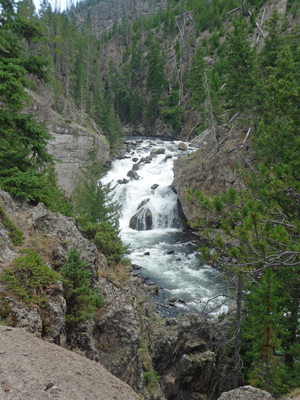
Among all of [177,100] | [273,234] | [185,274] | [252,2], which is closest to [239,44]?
[185,274]

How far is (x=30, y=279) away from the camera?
5883 mm

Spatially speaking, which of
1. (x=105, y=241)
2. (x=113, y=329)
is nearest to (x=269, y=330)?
(x=113, y=329)

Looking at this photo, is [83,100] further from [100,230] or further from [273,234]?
[273,234]

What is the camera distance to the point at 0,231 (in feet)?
23.4

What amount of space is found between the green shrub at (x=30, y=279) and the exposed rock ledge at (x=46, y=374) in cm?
83

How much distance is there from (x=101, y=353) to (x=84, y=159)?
1208 inches

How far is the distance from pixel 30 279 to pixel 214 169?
2498 cm

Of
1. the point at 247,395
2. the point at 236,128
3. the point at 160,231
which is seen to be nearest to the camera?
the point at 247,395

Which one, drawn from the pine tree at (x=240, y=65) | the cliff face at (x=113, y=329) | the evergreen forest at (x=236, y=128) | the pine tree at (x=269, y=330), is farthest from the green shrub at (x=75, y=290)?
the pine tree at (x=240, y=65)

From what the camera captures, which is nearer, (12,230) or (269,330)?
(12,230)

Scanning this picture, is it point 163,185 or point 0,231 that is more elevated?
point 163,185

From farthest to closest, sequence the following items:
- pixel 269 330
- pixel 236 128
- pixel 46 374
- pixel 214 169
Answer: pixel 236 128, pixel 214 169, pixel 269 330, pixel 46 374

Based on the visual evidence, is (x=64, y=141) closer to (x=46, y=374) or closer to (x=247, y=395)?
(x=247, y=395)

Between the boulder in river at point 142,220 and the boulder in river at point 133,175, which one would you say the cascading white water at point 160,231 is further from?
the boulder in river at point 133,175
